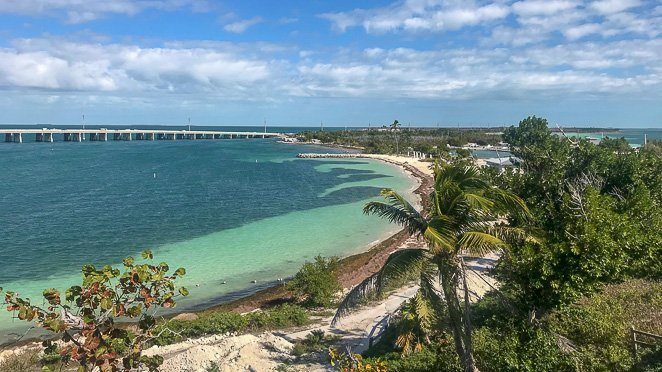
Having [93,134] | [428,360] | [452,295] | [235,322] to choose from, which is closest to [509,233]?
[452,295]

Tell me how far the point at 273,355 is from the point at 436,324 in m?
4.65

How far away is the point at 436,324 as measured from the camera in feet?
42.0

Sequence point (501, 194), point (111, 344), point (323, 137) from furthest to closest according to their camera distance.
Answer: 1. point (323, 137)
2. point (501, 194)
3. point (111, 344)

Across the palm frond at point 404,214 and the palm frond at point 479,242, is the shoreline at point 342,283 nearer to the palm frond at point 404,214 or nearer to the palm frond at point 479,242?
the palm frond at point 404,214

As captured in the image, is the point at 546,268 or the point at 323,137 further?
the point at 323,137

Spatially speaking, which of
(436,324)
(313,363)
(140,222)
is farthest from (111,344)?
(140,222)

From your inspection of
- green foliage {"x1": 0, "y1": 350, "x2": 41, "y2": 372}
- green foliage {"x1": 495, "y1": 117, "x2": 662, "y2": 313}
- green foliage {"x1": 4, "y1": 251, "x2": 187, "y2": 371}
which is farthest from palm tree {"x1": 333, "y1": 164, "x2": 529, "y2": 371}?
green foliage {"x1": 0, "y1": 350, "x2": 41, "y2": 372}

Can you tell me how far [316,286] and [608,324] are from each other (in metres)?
11.4

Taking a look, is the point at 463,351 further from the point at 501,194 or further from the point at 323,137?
the point at 323,137

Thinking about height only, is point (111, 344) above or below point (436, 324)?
above

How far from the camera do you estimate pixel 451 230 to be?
8797 millimetres

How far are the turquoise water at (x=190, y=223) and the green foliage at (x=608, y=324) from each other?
14.7 m

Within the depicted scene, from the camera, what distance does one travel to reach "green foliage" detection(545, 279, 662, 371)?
9.27 meters

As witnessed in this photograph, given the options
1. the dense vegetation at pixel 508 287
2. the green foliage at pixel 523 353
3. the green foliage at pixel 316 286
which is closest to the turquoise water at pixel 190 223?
the green foliage at pixel 316 286
